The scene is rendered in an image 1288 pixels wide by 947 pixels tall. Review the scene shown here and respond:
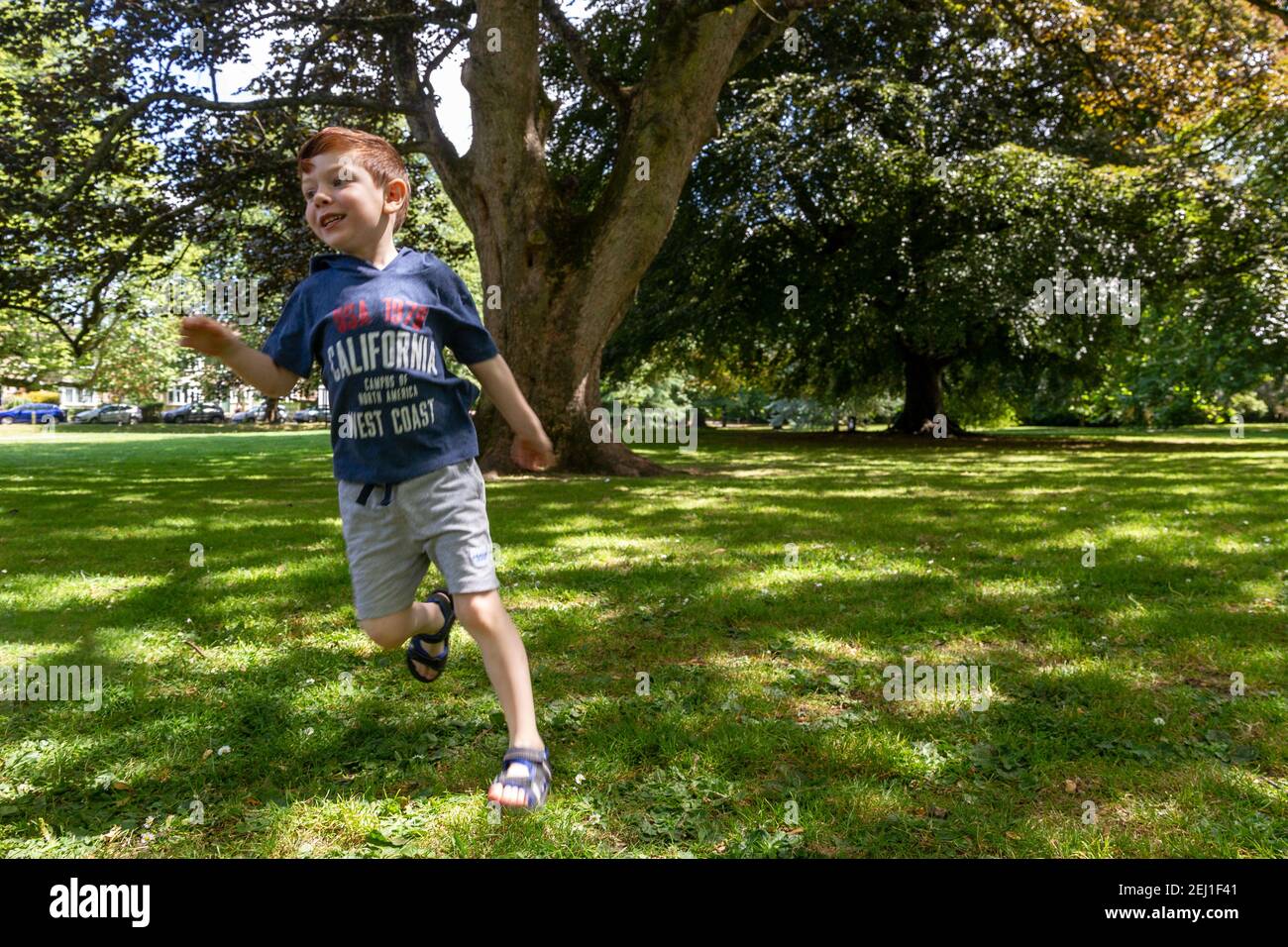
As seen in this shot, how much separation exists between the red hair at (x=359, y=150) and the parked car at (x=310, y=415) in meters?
63.5

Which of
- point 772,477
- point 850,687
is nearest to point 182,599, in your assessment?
point 850,687

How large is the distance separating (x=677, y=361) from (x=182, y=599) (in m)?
22.9

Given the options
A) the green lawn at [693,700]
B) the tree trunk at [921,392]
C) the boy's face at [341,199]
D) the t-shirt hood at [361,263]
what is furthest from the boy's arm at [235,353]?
the tree trunk at [921,392]

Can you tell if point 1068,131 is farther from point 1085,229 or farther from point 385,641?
point 385,641

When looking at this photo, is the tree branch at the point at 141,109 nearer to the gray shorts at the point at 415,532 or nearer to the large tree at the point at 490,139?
the large tree at the point at 490,139

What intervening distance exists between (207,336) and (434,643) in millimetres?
1422

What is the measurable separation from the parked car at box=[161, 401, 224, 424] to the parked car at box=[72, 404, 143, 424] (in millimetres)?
1767

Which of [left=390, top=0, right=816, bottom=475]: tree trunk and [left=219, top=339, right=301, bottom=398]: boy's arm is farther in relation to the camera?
[left=390, top=0, right=816, bottom=475]: tree trunk

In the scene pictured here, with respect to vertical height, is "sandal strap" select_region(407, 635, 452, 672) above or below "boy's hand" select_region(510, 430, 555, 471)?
below

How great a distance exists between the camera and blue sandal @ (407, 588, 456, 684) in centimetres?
334

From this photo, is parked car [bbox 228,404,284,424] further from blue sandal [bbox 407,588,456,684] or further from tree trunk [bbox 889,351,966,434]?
blue sandal [bbox 407,588,456,684]

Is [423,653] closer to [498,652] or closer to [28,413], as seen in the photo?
[498,652]

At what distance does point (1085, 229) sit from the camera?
1912 cm

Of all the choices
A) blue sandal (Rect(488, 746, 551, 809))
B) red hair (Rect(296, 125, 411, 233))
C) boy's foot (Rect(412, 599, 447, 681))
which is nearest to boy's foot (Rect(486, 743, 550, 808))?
blue sandal (Rect(488, 746, 551, 809))
